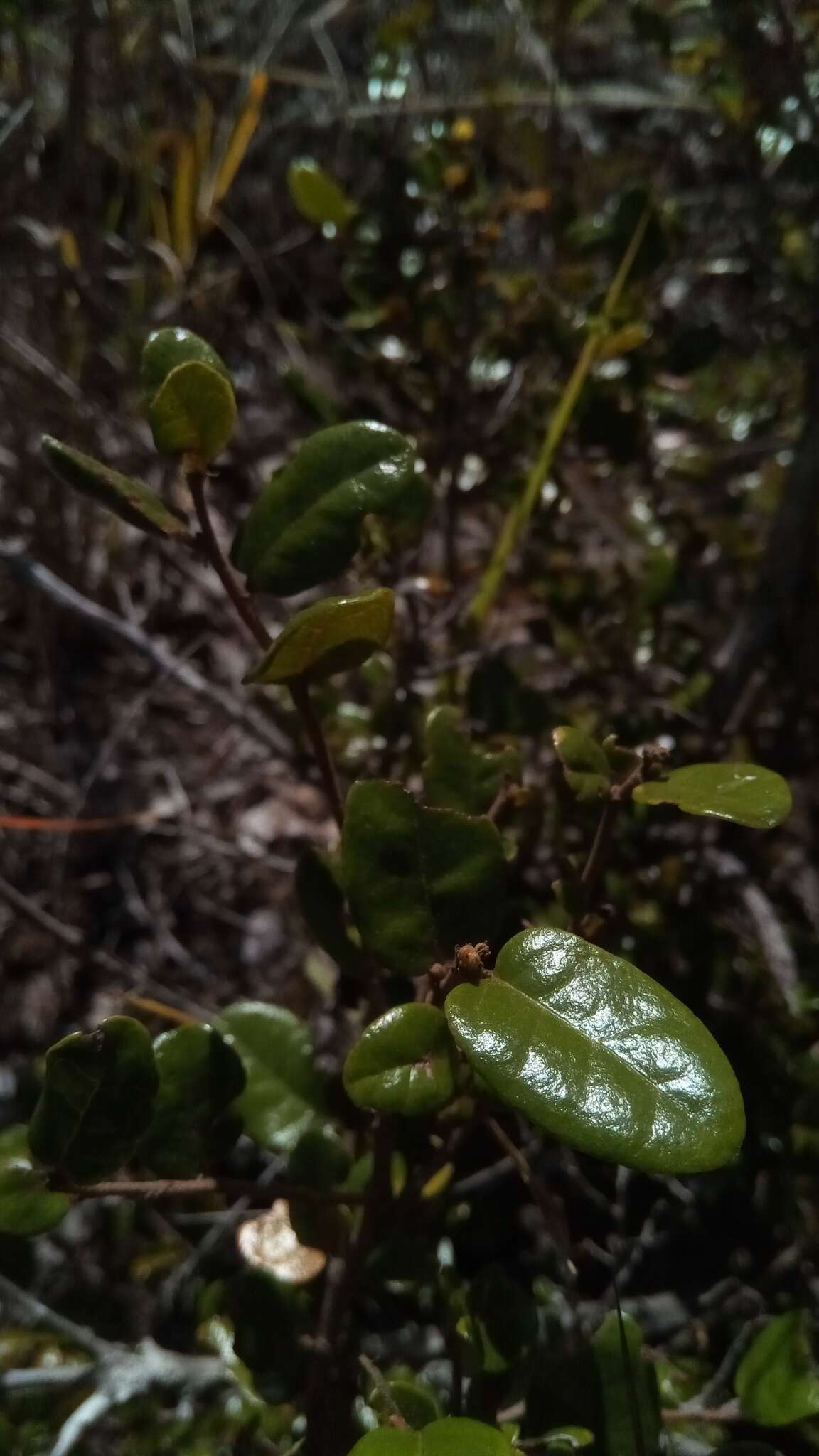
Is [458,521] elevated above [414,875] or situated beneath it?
elevated above

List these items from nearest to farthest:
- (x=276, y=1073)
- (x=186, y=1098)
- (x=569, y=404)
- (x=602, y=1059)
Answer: (x=602, y=1059), (x=186, y=1098), (x=276, y=1073), (x=569, y=404)

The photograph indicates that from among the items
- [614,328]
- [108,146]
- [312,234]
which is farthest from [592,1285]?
[108,146]

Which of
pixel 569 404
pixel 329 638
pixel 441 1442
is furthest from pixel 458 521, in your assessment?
pixel 441 1442

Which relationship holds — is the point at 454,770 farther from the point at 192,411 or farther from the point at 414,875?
the point at 192,411

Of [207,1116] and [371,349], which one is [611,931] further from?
[371,349]

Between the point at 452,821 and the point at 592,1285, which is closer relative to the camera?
the point at 452,821

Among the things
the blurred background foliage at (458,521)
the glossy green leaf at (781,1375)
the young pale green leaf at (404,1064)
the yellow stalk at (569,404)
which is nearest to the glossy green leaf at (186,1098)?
the young pale green leaf at (404,1064)

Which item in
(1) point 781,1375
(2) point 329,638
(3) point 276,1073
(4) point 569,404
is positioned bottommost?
(1) point 781,1375
